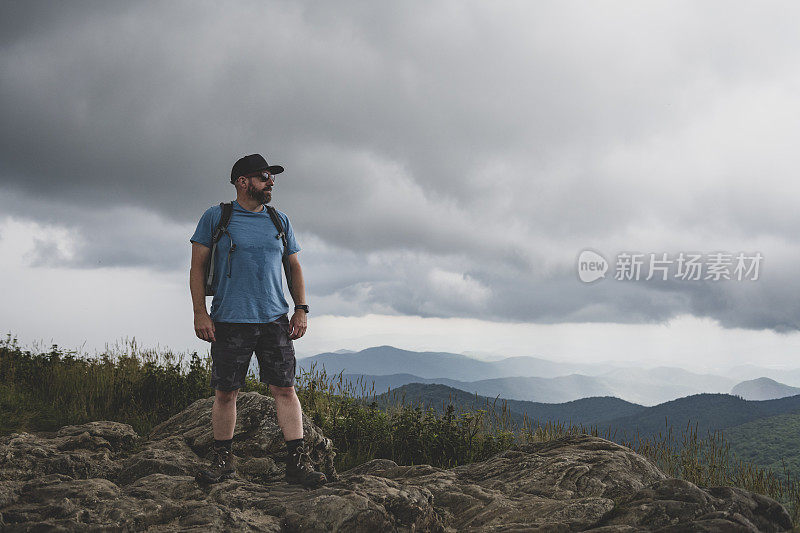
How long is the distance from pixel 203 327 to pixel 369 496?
2056 millimetres

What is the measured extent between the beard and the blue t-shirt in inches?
7.6

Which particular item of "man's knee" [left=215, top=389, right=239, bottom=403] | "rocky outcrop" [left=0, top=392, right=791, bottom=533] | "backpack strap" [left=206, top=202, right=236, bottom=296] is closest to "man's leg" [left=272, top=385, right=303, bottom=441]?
"man's knee" [left=215, top=389, right=239, bottom=403]

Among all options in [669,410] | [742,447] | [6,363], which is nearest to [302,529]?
[6,363]

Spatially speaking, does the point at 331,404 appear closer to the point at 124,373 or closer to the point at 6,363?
the point at 124,373

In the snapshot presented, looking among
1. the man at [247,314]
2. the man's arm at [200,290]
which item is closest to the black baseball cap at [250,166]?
the man at [247,314]

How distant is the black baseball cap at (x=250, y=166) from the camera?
5.24 metres

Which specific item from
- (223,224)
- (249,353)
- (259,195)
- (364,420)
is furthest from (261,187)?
(364,420)

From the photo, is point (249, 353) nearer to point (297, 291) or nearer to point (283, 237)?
point (297, 291)

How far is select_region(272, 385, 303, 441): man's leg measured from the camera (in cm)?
525

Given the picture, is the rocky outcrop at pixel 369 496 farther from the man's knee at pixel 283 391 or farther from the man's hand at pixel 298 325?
the man's hand at pixel 298 325

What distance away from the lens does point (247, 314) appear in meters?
5.07

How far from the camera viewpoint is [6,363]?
12273 mm

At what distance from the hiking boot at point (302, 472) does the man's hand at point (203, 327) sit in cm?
132

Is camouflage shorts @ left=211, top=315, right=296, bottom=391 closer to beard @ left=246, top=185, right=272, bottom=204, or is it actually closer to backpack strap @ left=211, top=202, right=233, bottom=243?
backpack strap @ left=211, top=202, right=233, bottom=243
